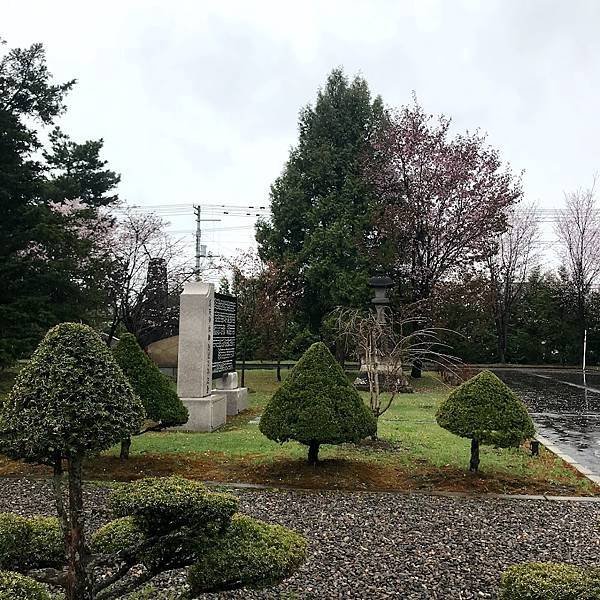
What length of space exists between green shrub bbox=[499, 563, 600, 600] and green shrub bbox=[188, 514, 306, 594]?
1024 millimetres

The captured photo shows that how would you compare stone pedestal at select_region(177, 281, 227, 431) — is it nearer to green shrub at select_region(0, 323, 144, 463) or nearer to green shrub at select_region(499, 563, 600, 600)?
green shrub at select_region(0, 323, 144, 463)

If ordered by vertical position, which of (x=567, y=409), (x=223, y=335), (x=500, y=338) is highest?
(x=500, y=338)

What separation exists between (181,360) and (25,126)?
25.1ft

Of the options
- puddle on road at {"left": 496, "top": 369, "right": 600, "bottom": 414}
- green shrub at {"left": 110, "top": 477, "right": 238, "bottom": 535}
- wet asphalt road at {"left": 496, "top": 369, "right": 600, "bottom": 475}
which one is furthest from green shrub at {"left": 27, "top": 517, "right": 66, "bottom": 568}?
puddle on road at {"left": 496, "top": 369, "right": 600, "bottom": 414}

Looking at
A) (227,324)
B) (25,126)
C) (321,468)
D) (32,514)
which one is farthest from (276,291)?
(32,514)

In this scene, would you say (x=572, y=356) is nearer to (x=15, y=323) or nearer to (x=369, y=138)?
(x=369, y=138)

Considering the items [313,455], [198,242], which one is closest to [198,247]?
[198,242]

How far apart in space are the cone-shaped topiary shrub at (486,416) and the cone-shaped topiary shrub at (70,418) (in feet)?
15.8

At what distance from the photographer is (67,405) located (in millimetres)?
2695

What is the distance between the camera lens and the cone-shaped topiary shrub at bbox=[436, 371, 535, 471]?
675cm

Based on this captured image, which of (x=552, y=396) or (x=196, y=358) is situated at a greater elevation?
(x=196, y=358)

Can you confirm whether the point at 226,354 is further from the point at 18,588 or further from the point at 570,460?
the point at 18,588

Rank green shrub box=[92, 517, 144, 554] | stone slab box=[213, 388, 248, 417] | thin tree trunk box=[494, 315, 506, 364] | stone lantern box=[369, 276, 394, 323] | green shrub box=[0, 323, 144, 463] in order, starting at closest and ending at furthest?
green shrub box=[0, 323, 144, 463], green shrub box=[92, 517, 144, 554], stone slab box=[213, 388, 248, 417], stone lantern box=[369, 276, 394, 323], thin tree trunk box=[494, 315, 506, 364]

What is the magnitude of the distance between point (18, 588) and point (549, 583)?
2.05 meters
